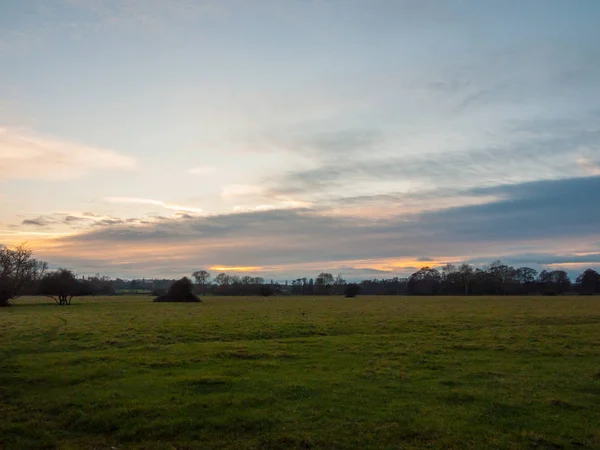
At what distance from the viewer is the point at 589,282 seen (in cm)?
16500

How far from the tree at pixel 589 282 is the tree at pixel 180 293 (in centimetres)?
13452

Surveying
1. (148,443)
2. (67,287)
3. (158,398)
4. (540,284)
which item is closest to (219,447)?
(148,443)

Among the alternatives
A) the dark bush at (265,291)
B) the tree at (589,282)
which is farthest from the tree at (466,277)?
the dark bush at (265,291)

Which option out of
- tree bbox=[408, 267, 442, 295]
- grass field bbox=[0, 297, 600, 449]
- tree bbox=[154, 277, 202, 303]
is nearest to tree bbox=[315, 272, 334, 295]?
tree bbox=[408, 267, 442, 295]

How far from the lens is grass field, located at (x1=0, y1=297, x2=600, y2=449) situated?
11.5 metres

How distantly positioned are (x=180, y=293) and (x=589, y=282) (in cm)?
14794

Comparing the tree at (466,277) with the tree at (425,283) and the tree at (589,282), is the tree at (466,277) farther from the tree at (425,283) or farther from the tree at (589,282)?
the tree at (589,282)

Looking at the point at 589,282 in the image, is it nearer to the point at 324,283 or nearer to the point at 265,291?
the point at 324,283

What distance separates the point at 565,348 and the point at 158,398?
21475 millimetres

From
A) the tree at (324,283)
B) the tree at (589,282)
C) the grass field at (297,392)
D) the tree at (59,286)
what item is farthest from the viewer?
the tree at (324,283)

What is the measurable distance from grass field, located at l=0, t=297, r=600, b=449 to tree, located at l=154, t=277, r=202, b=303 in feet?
242

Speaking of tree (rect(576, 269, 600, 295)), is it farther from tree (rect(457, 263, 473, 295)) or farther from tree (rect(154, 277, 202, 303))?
tree (rect(154, 277, 202, 303))

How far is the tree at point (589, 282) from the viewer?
15938 centimetres

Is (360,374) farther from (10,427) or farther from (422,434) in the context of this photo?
(10,427)
